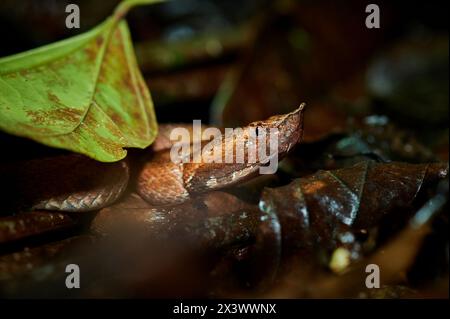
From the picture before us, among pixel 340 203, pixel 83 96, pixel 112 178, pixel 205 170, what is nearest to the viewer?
pixel 340 203

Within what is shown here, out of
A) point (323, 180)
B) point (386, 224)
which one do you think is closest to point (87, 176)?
point (323, 180)

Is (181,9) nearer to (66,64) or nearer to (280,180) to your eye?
(66,64)

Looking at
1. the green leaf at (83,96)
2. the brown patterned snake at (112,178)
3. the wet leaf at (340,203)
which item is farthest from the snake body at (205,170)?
the green leaf at (83,96)

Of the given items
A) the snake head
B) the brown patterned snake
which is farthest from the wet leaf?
the brown patterned snake

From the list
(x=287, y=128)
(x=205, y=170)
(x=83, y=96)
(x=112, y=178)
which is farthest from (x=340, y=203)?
(x=83, y=96)

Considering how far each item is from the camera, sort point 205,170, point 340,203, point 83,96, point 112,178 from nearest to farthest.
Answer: point 340,203, point 83,96, point 112,178, point 205,170

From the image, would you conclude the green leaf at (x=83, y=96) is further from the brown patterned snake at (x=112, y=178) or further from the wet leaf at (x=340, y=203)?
the wet leaf at (x=340, y=203)

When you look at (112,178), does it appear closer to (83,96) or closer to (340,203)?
(83,96)
